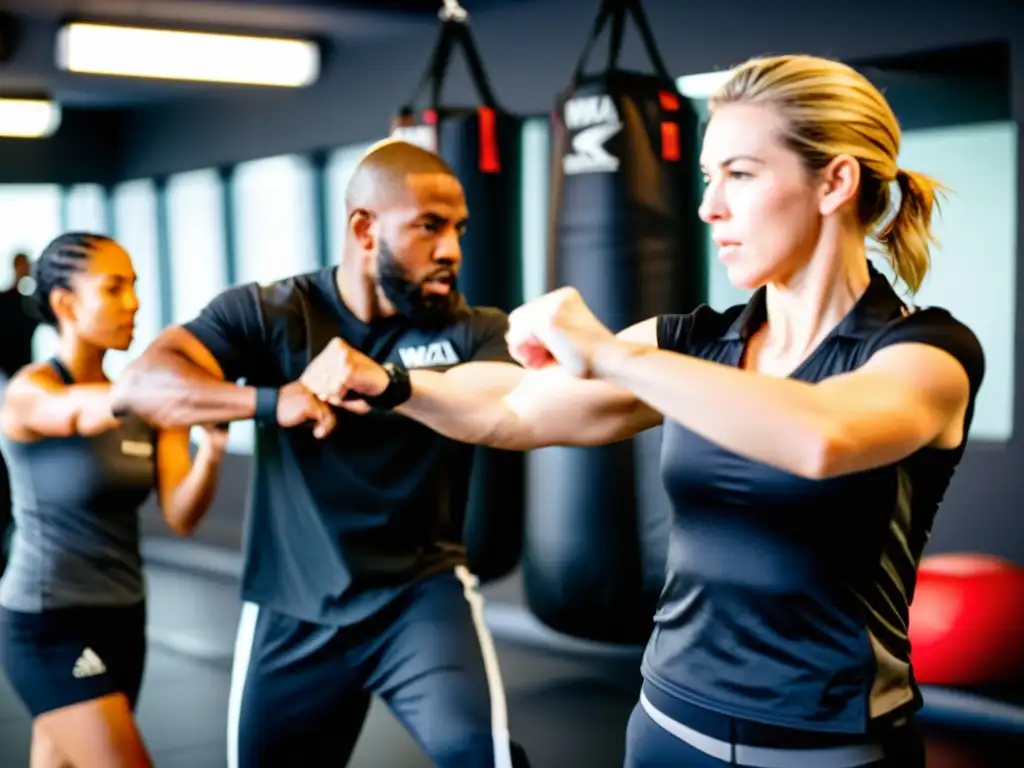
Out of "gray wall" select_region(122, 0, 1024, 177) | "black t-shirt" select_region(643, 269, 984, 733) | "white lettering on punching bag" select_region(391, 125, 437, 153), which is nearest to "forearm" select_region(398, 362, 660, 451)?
"black t-shirt" select_region(643, 269, 984, 733)

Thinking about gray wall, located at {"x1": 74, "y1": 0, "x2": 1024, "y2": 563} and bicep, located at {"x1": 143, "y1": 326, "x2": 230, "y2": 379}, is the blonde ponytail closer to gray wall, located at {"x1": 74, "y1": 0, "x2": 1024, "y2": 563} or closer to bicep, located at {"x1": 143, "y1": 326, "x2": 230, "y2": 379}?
gray wall, located at {"x1": 74, "y1": 0, "x2": 1024, "y2": 563}

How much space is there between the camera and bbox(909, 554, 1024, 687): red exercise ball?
11.0ft

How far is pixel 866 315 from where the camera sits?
1.29 metres

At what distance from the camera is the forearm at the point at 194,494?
2.48 m

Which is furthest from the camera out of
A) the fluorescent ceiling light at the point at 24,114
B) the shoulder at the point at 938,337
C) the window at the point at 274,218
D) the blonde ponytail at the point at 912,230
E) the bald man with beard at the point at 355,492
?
the window at the point at 274,218

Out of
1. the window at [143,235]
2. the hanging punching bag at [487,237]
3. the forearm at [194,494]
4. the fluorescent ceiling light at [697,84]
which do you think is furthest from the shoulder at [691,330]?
the window at [143,235]

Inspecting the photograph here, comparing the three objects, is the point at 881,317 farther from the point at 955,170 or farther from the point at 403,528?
the point at 955,170

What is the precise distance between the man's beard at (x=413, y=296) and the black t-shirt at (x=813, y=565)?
1.02 m

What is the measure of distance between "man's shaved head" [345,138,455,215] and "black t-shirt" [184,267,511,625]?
15cm

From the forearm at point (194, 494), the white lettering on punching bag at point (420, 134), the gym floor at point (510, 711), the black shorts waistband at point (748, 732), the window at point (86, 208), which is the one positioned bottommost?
the gym floor at point (510, 711)

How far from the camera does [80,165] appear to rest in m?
8.81

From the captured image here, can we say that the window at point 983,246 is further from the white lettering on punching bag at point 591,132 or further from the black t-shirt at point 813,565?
the black t-shirt at point 813,565

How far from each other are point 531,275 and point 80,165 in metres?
4.75

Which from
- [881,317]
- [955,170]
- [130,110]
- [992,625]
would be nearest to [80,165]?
[130,110]
